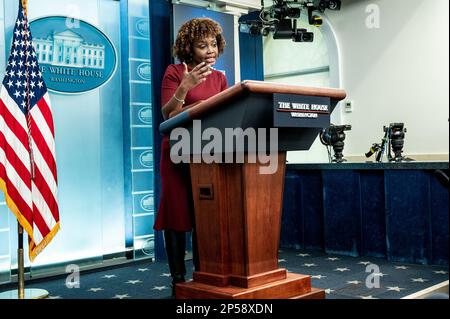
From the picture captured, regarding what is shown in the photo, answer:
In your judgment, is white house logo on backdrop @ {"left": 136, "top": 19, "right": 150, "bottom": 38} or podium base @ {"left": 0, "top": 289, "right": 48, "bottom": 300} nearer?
podium base @ {"left": 0, "top": 289, "right": 48, "bottom": 300}

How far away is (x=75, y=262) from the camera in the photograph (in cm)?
346

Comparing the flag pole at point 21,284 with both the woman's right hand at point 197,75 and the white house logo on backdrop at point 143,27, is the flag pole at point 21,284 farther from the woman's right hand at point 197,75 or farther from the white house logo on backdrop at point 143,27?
the woman's right hand at point 197,75

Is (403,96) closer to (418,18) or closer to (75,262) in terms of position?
(418,18)

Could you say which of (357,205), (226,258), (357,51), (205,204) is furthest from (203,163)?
(357,51)

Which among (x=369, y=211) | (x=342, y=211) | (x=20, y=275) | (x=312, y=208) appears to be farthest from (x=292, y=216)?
(x=20, y=275)

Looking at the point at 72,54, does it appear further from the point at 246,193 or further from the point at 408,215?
the point at 408,215

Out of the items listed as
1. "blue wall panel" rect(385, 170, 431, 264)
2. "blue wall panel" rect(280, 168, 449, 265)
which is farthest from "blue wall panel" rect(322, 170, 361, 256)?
"blue wall panel" rect(385, 170, 431, 264)

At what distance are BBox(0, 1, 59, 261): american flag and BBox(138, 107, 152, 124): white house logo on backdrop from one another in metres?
1.15

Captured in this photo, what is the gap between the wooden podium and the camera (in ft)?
5.12

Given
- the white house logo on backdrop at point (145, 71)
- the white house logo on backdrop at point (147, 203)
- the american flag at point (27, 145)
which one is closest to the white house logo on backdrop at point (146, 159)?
the white house logo on backdrop at point (147, 203)

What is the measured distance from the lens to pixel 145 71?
12.8 feet

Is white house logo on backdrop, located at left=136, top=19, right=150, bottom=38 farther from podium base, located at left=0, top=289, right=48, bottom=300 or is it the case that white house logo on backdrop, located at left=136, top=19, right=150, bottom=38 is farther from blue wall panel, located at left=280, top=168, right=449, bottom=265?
podium base, located at left=0, top=289, right=48, bottom=300

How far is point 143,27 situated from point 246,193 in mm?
2620
